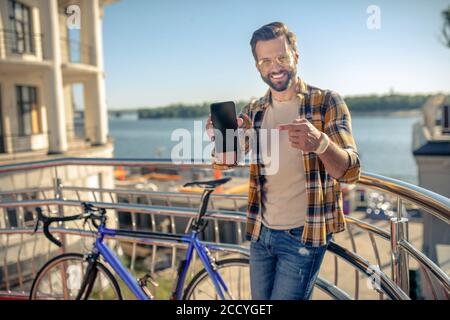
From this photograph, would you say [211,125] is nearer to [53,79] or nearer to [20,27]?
[53,79]

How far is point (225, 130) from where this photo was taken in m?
1.74

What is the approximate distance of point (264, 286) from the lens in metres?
1.76

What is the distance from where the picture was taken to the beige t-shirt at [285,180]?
63.1 inches

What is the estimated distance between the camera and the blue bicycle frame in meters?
2.27

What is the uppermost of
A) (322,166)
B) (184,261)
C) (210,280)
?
(322,166)

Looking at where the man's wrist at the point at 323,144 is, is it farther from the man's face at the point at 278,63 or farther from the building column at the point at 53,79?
the building column at the point at 53,79

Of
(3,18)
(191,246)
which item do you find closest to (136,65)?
(191,246)

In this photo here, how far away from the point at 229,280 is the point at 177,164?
85cm

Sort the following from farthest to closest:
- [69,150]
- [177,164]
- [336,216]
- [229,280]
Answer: [69,150], [177,164], [229,280], [336,216]

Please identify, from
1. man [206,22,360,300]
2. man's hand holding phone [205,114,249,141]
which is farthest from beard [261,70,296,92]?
man's hand holding phone [205,114,249,141]

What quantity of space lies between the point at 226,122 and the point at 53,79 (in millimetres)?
12717

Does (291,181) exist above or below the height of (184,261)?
above

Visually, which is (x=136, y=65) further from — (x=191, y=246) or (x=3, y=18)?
(x=3, y=18)

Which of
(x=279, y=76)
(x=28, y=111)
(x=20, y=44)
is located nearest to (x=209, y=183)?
(x=279, y=76)
